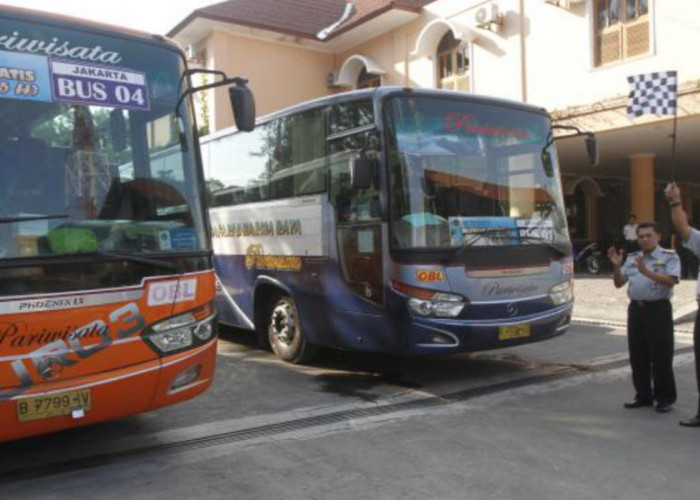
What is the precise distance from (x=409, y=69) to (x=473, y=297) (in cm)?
1514

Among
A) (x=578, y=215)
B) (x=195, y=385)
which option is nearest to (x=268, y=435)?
(x=195, y=385)

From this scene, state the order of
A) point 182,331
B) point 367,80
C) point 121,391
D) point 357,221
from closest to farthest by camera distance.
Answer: point 121,391
point 182,331
point 357,221
point 367,80

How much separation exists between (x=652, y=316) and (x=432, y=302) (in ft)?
6.12

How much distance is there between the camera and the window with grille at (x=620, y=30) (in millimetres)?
15078

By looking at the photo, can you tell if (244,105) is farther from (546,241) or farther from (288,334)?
(546,241)

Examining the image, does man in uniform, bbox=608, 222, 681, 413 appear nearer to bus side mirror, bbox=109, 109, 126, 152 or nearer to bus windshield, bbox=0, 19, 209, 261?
bus windshield, bbox=0, 19, 209, 261

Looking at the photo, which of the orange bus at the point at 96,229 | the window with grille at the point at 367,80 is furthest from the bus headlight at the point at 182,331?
the window with grille at the point at 367,80

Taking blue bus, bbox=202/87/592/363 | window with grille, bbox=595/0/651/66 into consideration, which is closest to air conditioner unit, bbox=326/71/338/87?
window with grille, bbox=595/0/651/66

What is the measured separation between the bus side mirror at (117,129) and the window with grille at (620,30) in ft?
43.1

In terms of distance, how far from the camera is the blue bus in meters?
6.55

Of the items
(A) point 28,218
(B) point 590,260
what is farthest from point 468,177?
(B) point 590,260

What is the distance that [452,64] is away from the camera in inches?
774

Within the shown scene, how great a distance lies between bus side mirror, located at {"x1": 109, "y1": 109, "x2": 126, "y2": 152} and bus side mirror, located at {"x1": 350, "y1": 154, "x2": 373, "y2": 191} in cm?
228

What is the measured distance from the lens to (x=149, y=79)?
16.3 feet
